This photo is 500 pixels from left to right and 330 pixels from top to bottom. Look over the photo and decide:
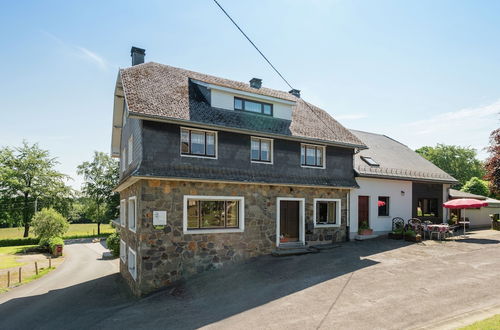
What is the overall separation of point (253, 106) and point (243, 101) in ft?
1.90

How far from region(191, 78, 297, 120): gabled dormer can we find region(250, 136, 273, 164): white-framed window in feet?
5.27

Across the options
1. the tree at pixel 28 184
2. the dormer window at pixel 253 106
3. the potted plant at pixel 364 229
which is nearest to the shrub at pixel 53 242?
the tree at pixel 28 184

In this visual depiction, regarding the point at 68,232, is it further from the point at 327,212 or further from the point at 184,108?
the point at 327,212

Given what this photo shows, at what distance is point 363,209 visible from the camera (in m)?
18.0

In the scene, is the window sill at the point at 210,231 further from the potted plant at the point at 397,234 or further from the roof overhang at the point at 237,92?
the potted plant at the point at 397,234

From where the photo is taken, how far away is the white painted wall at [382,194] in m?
17.1

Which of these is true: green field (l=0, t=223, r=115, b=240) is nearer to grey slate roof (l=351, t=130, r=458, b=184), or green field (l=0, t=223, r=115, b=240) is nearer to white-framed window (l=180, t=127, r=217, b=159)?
white-framed window (l=180, t=127, r=217, b=159)

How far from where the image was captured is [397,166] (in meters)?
19.9

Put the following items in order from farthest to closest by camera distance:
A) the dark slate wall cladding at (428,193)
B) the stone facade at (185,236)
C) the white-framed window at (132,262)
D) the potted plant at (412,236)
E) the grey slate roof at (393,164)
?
1. the dark slate wall cladding at (428,193)
2. the grey slate roof at (393,164)
3. the potted plant at (412,236)
4. the white-framed window at (132,262)
5. the stone facade at (185,236)

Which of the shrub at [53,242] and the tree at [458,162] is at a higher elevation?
the tree at [458,162]

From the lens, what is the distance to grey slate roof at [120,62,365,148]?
40.1 ft

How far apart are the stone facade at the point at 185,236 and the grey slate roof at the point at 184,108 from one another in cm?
277

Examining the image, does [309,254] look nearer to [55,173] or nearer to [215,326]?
[215,326]

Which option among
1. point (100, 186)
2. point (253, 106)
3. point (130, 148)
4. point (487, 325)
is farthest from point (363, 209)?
point (100, 186)
